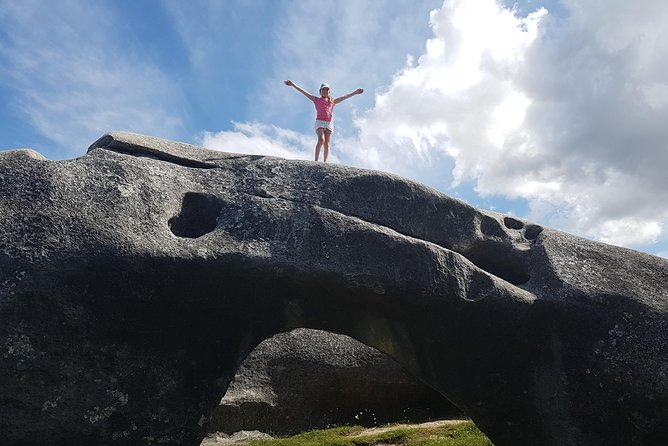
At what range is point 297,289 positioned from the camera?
25.3ft

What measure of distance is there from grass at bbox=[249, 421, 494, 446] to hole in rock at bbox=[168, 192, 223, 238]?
6672 mm

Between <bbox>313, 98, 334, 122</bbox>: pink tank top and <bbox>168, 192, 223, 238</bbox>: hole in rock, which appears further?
<bbox>313, 98, 334, 122</bbox>: pink tank top

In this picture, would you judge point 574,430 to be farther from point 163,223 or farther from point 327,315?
point 163,223

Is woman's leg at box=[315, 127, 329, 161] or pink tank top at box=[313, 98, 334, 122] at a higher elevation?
pink tank top at box=[313, 98, 334, 122]

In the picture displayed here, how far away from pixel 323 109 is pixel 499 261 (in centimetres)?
650

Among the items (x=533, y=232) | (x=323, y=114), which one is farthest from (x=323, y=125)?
(x=533, y=232)

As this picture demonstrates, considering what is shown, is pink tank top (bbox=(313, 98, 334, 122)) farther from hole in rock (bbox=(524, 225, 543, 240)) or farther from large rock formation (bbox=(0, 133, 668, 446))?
hole in rock (bbox=(524, 225, 543, 240))

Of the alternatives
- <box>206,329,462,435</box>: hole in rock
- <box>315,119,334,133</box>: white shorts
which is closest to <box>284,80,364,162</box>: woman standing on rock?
<box>315,119,334,133</box>: white shorts

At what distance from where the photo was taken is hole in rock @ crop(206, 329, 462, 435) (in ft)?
45.2

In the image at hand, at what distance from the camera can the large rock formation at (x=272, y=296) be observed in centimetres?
689

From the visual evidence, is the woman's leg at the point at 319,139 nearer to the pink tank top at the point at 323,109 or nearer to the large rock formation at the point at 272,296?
the pink tank top at the point at 323,109

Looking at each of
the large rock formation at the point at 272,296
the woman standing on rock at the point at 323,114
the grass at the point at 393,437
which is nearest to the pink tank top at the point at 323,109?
the woman standing on rock at the point at 323,114

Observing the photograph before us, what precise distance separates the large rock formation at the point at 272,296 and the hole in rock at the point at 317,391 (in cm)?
626

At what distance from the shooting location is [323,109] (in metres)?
14.1
